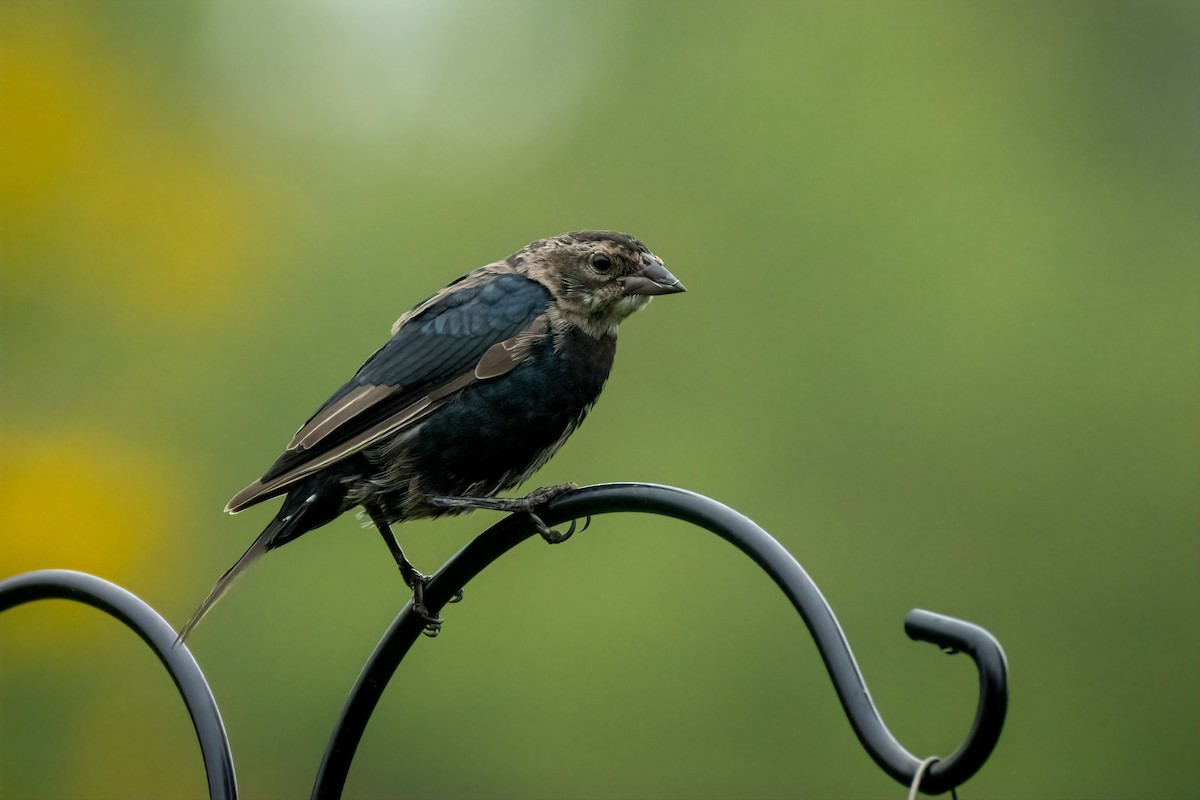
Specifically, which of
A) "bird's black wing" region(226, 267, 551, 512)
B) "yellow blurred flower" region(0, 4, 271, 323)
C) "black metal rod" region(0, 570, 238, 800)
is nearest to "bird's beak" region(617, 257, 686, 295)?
"bird's black wing" region(226, 267, 551, 512)

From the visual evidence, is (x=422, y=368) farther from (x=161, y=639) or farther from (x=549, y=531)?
(x=161, y=639)

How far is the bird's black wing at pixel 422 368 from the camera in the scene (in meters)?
3.71

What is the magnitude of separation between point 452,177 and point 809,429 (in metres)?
3.09

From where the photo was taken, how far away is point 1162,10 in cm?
989

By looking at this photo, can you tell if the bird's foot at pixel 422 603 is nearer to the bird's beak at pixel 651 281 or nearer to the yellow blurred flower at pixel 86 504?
the bird's beak at pixel 651 281

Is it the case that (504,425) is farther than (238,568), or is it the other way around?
(504,425)

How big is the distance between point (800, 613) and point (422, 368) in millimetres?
1772

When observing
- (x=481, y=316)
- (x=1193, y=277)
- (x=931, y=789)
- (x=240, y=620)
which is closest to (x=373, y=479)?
(x=481, y=316)

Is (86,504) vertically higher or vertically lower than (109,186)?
lower

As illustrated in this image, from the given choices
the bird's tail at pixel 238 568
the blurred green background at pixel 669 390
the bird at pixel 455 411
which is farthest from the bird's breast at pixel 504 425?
the blurred green background at pixel 669 390

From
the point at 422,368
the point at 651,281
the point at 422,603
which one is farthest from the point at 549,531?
the point at 651,281

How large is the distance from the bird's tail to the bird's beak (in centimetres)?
123

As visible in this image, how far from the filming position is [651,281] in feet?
13.4

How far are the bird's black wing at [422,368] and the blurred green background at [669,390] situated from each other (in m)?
3.50
